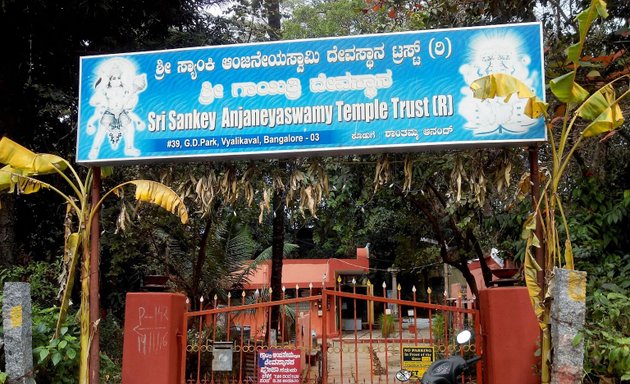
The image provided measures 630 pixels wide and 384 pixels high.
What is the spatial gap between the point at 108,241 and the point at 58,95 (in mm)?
2794

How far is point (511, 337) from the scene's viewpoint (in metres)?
6.04

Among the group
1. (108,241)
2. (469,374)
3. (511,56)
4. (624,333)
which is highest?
(511,56)

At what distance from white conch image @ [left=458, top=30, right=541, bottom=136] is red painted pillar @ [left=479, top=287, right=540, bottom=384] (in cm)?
164

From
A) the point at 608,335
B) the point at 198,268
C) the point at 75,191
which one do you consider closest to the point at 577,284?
the point at 608,335

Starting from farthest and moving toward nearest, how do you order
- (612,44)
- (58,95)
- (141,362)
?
(58,95)
(612,44)
(141,362)

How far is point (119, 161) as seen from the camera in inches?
260

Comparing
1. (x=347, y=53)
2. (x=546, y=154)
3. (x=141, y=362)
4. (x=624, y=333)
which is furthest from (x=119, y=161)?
(x=546, y=154)

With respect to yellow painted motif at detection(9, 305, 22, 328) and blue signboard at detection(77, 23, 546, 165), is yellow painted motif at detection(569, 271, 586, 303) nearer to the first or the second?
blue signboard at detection(77, 23, 546, 165)

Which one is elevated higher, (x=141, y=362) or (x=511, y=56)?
(x=511, y=56)

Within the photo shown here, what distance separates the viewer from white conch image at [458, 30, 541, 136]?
19.8 ft

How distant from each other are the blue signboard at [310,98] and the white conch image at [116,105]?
0.01m

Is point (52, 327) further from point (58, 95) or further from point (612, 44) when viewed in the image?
point (612, 44)

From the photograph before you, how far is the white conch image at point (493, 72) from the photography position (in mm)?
6027

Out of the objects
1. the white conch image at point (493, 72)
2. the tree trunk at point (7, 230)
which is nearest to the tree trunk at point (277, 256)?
the tree trunk at point (7, 230)
